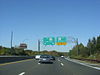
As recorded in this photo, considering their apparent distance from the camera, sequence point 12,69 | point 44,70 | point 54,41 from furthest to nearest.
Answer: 1. point 54,41
2. point 12,69
3. point 44,70

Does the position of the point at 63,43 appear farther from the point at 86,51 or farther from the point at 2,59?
the point at 86,51

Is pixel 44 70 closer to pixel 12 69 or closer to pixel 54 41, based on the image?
pixel 12 69

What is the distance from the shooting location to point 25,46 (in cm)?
12219

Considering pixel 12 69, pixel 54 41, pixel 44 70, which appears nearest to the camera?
pixel 44 70

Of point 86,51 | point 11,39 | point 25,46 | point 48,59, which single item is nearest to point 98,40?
point 86,51

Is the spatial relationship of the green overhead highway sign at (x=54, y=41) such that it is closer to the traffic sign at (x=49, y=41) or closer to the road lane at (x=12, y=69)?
the traffic sign at (x=49, y=41)

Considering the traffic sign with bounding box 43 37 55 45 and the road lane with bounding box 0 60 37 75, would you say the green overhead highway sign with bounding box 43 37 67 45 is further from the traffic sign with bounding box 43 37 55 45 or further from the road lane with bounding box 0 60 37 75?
the road lane with bounding box 0 60 37 75

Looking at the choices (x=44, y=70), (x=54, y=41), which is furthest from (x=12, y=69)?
(x=54, y=41)

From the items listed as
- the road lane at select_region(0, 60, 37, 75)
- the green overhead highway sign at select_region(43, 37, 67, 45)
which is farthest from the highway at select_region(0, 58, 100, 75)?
the green overhead highway sign at select_region(43, 37, 67, 45)

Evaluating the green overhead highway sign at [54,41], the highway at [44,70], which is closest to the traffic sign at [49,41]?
the green overhead highway sign at [54,41]

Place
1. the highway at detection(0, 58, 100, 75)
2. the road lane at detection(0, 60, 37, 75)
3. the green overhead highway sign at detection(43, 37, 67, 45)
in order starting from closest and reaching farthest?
the road lane at detection(0, 60, 37, 75), the highway at detection(0, 58, 100, 75), the green overhead highway sign at detection(43, 37, 67, 45)

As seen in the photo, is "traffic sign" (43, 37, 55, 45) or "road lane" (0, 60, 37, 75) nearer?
"road lane" (0, 60, 37, 75)

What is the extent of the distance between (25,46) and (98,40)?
63701mm

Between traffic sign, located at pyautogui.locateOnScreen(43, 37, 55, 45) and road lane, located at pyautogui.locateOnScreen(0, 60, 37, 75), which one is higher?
traffic sign, located at pyautogui.locateOnScreen(43, 37, 55, 45)
